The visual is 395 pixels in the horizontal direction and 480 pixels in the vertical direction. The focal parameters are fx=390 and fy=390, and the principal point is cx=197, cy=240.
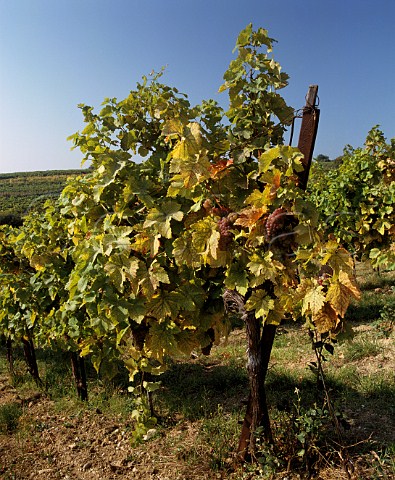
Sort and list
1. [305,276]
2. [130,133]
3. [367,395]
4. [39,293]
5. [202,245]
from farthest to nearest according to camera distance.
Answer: [39,293], [367,395], [130,133], [305,276], [202,245]

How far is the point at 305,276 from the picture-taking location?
215 cm

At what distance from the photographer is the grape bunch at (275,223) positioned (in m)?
1.92

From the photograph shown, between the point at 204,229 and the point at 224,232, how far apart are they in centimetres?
11

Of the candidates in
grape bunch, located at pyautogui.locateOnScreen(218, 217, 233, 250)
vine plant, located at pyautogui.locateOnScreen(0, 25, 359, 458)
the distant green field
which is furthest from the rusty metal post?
the distant green field

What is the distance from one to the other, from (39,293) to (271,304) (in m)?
3.20

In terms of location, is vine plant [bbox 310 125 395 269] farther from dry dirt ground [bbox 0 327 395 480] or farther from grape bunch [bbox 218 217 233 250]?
grape bunch [bbox 218 217 233 250]

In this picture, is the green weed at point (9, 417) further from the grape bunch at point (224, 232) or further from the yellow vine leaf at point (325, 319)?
the yellow vine leaf at point (325, 319)

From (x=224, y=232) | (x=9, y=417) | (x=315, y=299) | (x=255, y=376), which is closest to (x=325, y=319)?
(x=315, y=299)

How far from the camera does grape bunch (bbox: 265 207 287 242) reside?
1.92 m

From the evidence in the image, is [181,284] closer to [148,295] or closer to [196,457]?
[148,295]

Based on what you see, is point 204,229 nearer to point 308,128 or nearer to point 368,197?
point 308,128

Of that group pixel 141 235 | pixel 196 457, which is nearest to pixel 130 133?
pixel 141 235

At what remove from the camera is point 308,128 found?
2.29 m

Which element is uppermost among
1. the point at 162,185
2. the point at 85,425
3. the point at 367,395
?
the point at 162,185
